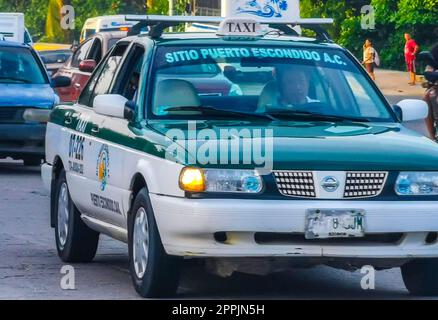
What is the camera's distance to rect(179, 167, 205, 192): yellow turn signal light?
27.5 ft

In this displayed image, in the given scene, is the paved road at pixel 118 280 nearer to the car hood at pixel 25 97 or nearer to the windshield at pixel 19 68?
the car hood at pixel 25 97

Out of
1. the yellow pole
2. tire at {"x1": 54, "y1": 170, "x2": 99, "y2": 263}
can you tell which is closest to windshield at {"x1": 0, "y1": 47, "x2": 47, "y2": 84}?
tire at {"x1": 54, "y1": 170, "x2": 99, "y2": 263}

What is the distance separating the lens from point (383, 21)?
47.7 metres

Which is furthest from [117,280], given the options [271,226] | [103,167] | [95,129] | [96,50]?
[96,50]

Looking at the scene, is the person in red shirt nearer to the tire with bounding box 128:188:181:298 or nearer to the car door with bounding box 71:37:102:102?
the car door with bounding box 71:37:102:102

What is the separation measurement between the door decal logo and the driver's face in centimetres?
120

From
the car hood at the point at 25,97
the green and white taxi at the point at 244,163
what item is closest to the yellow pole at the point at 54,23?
the car hood at the point at 25,97

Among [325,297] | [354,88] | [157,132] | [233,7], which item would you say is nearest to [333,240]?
[325,297]

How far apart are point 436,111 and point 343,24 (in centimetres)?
3110

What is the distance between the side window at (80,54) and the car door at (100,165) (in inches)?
545

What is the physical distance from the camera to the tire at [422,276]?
9.09m

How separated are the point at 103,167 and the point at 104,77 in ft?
4.07

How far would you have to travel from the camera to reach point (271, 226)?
8.27 metres
